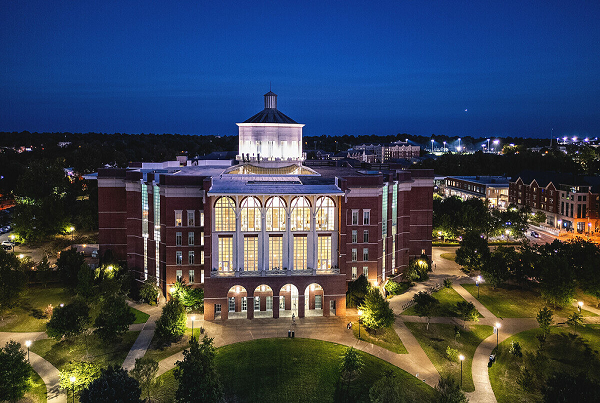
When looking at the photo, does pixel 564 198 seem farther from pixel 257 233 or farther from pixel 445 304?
pixel 257 233

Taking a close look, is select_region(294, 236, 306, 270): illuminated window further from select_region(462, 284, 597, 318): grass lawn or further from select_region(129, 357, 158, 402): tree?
select_region(462, 284, 597, 318): grass lawn

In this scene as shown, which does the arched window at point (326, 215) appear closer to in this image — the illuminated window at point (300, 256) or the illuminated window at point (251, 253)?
the illuminated window at point (300, 256)

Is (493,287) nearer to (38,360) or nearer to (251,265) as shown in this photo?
(251,265)

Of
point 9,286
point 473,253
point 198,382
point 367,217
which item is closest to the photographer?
point 198,382

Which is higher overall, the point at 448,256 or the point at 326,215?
the point at 326,215

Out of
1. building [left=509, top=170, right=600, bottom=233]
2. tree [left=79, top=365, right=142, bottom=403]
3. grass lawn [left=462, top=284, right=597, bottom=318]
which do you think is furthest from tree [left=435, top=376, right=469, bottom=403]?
building [left=509, top=170, right=600, bottom=233]

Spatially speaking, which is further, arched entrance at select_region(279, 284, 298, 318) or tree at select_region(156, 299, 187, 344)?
arched entrance at select_region(279, 284, 298, 318)

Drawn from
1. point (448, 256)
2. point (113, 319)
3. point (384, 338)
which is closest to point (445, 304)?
point (384, 338)
